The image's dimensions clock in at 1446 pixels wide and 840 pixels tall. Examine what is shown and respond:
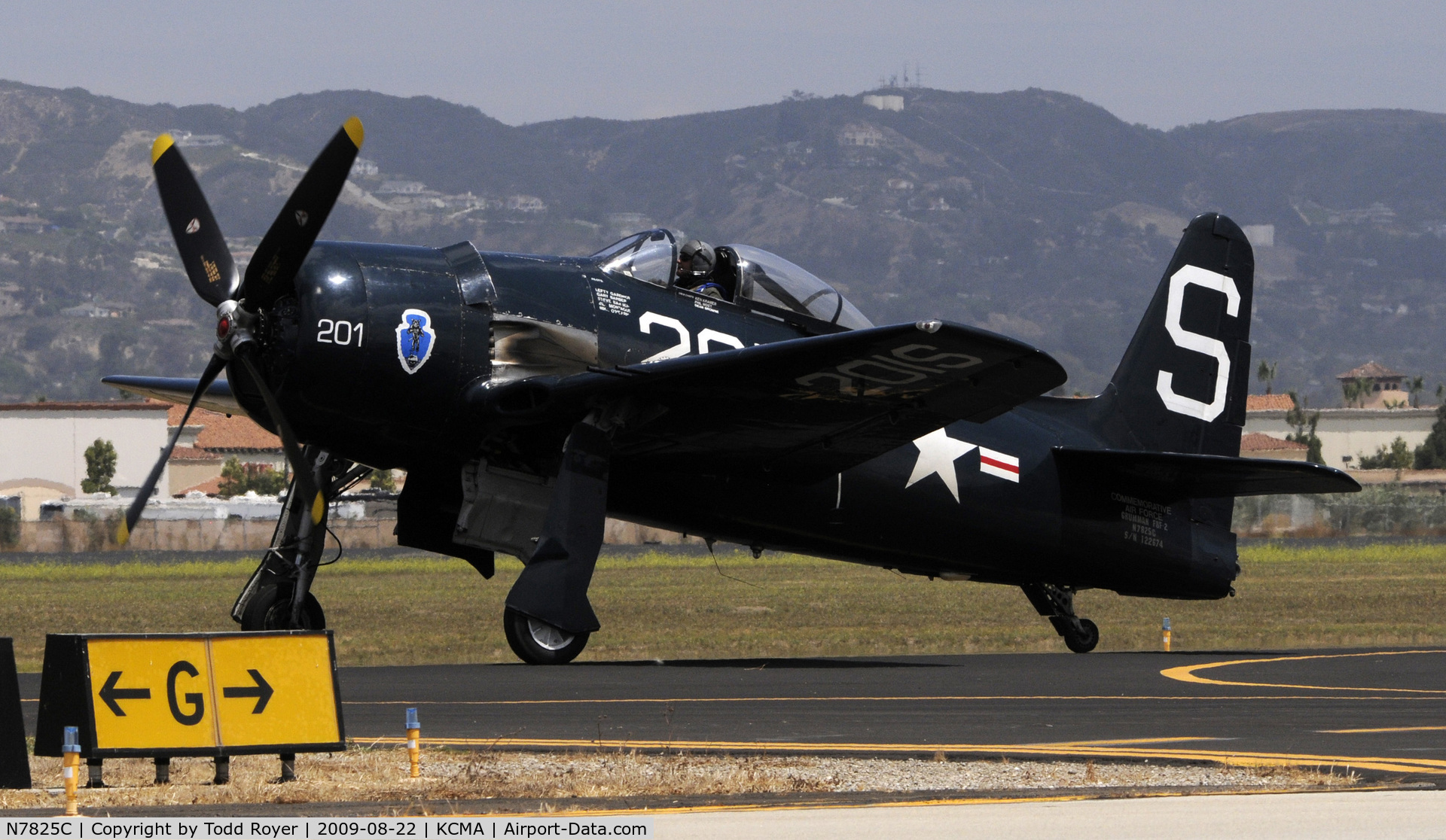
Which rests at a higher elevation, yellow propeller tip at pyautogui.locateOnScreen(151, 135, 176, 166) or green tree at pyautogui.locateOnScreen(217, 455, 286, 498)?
yellow propeller tip at pyautogui.locateOnScreen(151, 135, 176, 166)

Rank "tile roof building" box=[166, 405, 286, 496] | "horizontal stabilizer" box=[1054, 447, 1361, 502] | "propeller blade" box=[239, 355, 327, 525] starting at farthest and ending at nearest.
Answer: "tile roof building" box=[166, 405, 286, 496] → "horizontal stabilizer" box=[1054, 447, 1361, 502] → "propeller blade" box=[239, 355, 327, 525]

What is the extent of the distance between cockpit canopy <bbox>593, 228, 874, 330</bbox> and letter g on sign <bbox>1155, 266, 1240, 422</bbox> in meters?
4.53

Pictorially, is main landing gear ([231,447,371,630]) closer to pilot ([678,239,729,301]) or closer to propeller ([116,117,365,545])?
propeller ([116,117,365,545])

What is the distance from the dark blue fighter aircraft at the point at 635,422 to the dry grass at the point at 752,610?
14.0ft

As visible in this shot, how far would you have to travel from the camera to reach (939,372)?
1486 centimetres

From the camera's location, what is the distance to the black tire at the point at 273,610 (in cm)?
1675

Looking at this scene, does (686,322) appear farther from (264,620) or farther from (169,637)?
(169,637)

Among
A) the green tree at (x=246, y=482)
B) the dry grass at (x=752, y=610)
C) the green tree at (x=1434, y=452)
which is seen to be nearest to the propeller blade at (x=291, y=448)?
the dry grass at (x=752, y=610)

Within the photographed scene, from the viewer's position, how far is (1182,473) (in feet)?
61.9

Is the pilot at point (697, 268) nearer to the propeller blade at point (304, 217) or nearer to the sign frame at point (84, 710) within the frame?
the propeller blade at point (304, 217)

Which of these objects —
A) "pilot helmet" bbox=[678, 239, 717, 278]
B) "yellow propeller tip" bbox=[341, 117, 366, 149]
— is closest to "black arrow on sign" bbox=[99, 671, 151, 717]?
"yellow propeller tip" bbox=[341, 117, 366, 149]

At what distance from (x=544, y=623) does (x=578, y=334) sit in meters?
2.57

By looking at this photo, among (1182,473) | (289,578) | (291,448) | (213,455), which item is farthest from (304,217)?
(213,455)

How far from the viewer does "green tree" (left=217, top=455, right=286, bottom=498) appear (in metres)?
143
